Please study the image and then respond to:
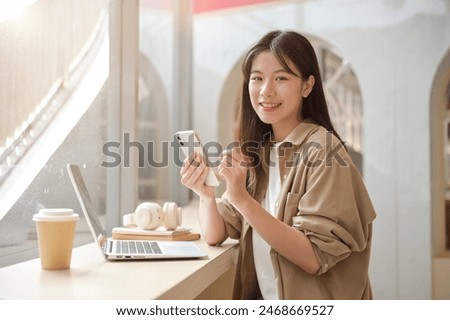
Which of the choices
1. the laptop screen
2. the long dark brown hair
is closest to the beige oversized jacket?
the long dark brown hair

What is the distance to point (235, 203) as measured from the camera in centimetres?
99

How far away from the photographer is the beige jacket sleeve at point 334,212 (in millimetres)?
948

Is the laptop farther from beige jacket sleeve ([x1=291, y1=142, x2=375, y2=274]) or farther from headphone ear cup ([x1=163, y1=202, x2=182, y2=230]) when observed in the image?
beige jacket sleeve ([x1=291, y1=142, x2=375, y2=274])

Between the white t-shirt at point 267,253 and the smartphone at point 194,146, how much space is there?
141mm

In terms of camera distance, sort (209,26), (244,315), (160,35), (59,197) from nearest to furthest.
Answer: (244,315) → (59,197) → (160,35) → (209,26)

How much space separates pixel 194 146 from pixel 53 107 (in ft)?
1.35

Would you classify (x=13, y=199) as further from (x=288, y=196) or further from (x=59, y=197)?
(x=288, y=196)

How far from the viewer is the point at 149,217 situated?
1.20 m

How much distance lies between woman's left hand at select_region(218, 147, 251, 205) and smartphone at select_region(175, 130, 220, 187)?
0.10m

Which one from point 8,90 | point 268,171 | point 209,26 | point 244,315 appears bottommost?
point 244,315

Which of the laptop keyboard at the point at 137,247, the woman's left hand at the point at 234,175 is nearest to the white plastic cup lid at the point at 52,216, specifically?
the laptop keyboard at the point at 137,247

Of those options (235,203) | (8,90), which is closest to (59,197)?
(8,90)

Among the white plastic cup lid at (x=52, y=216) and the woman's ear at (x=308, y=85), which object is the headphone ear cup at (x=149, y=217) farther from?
the woman's ear at (x=308, y=85)

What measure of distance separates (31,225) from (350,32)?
2095 millimetres
